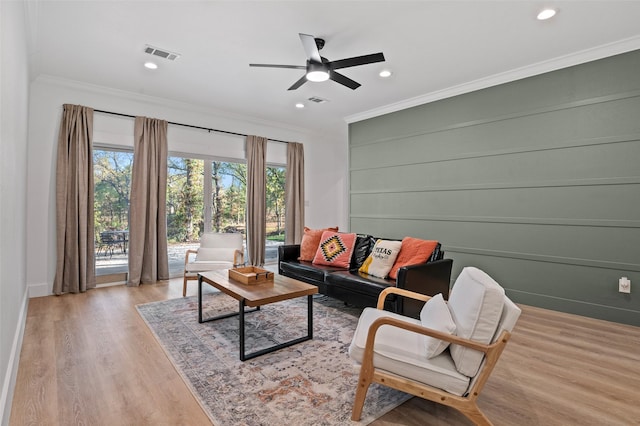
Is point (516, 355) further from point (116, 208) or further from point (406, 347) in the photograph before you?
point (116, 208)

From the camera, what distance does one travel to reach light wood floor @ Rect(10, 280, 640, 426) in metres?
1.81

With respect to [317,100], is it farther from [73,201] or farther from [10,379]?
[10,379]

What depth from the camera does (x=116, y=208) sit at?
15.6 ft

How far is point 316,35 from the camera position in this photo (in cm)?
312

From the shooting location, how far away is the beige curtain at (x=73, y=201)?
4.12 metres

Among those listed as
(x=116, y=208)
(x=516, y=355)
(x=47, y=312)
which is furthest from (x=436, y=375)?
(x=116, y=208)

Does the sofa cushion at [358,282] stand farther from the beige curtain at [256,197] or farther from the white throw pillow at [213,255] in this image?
the beige curtain at [256,197]

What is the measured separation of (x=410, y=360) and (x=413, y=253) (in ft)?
5.54

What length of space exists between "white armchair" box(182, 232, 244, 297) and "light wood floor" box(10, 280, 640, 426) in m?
0.88

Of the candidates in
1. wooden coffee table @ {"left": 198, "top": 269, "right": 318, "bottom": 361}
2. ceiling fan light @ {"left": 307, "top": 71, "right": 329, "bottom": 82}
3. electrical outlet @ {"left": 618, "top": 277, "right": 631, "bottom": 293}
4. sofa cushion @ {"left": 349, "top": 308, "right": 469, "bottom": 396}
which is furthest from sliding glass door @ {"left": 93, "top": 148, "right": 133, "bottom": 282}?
electrical outlet @ {"left": 618, "top": 277, "right": 631, "bottom": 293}

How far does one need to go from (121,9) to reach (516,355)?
4335 millimetres

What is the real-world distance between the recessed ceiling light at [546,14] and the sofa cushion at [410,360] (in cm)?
290

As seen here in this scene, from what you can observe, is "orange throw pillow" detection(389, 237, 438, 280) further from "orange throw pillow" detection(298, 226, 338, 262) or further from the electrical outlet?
the electrical outlet

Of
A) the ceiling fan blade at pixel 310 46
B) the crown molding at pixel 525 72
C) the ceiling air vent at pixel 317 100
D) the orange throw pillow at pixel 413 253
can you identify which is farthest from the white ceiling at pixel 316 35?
the orange throw pillow at pixel 413 253
